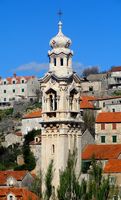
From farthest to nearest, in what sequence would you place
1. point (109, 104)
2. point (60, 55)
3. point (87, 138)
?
1. point (109, 104)
2. point (87, 138)
3. point (60, 55)

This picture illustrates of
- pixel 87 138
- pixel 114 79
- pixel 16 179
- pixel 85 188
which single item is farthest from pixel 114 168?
pixel 114 79

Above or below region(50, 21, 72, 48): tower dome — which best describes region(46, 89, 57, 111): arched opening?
below

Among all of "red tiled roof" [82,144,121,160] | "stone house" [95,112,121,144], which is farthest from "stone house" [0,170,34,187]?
"stone house" [95,112,121,144]

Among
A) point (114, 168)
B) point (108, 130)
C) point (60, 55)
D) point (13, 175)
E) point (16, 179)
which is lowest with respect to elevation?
point (16, 179)

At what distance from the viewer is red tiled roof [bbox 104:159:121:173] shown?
71625mm

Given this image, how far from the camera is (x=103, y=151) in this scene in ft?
258

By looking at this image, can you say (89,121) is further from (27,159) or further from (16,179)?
(16,179)

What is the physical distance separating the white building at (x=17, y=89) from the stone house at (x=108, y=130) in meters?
48.9

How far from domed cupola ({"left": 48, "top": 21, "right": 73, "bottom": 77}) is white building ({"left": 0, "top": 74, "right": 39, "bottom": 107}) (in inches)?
3430

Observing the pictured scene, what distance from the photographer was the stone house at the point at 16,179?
80.9 metres

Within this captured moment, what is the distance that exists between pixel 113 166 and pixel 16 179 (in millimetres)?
12581

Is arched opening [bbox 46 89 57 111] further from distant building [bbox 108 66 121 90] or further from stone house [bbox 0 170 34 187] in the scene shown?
distant building [bbox 108 66 121 90]

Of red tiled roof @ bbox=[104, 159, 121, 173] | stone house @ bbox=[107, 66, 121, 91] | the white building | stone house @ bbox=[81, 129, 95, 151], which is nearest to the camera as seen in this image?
red tiled roof @ bbox=[104, 159, 121, 173]

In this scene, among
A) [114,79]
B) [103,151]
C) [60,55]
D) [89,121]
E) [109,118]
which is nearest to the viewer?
[60,55]
